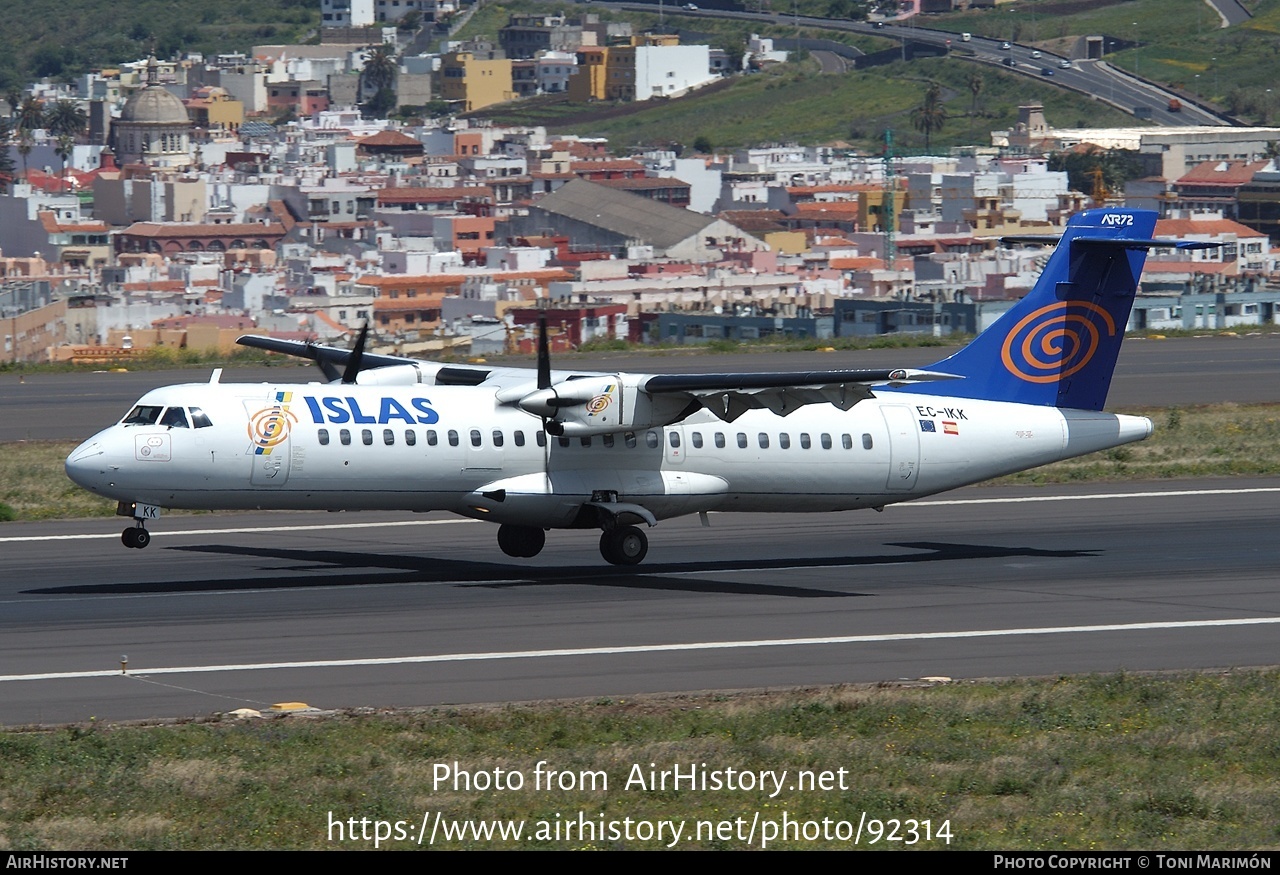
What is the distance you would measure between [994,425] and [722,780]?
44.0 feet

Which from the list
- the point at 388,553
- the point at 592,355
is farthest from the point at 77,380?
the point at 388,553

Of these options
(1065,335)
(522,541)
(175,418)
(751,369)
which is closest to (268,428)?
(175,418)

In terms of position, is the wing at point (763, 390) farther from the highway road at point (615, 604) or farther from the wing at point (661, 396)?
the highway road at point (615, 604)

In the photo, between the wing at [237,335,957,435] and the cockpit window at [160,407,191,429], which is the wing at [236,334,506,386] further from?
the cockpit window at [160,407,191,429]

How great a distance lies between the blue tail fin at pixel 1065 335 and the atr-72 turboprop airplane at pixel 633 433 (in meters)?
0.03

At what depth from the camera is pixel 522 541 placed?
87.2 ft

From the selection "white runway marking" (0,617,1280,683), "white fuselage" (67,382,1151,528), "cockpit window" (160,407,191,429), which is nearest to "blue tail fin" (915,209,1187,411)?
"white fuselage" (67,382,1151,528)

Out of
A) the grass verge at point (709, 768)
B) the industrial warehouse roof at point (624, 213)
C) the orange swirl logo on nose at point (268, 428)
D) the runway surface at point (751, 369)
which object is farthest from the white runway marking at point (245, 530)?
the industrial warehouse roof at point (624, 213)

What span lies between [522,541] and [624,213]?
151 m

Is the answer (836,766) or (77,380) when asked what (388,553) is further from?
(77,380)

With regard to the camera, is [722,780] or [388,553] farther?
[388,553]

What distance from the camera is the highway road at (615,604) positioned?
19172 millimetres

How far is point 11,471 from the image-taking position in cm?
3728

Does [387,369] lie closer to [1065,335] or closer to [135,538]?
[135,538]
